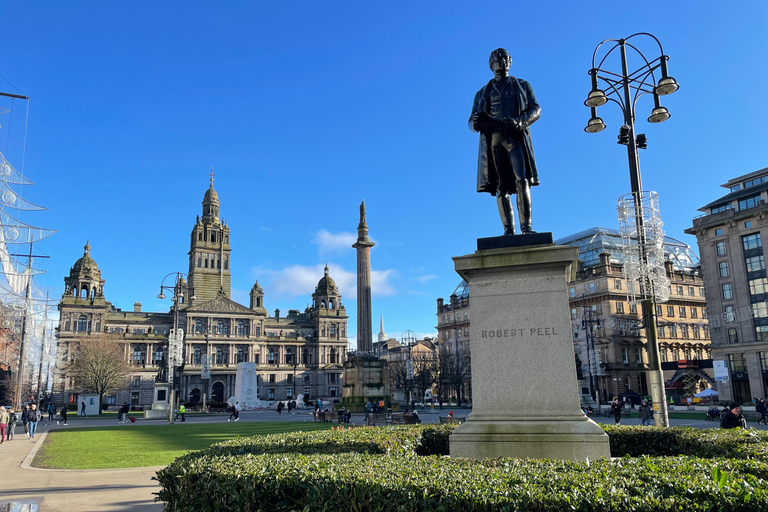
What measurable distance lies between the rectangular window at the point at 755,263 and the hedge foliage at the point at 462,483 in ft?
207

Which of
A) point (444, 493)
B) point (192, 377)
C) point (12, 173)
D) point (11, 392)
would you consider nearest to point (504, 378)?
point (444, 493)

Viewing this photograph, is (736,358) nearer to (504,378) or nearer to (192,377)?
(504,378)

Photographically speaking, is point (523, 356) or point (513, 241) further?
point (513, 241)

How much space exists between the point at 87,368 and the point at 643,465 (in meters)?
74.2

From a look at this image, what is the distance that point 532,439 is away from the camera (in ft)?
23.5

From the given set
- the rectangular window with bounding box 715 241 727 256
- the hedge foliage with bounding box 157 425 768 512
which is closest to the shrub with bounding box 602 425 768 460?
the hedge foliage with bounding box 157 425 768 512

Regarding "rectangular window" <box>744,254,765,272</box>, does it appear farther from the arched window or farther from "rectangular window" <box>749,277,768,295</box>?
the arched window

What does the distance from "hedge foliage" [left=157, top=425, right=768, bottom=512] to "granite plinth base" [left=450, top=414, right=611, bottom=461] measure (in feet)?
3.35

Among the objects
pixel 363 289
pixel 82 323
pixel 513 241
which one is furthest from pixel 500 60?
pixel 82 323

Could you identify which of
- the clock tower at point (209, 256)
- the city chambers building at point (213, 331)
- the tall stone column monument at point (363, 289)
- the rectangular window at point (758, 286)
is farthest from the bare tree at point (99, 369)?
the rectangular window at point (758, 286)

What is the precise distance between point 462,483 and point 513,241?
161 inches

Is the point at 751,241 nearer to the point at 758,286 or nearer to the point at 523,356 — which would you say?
the point at 758,286

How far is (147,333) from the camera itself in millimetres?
111062

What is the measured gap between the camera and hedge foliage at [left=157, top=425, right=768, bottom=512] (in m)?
Result: 4.36
